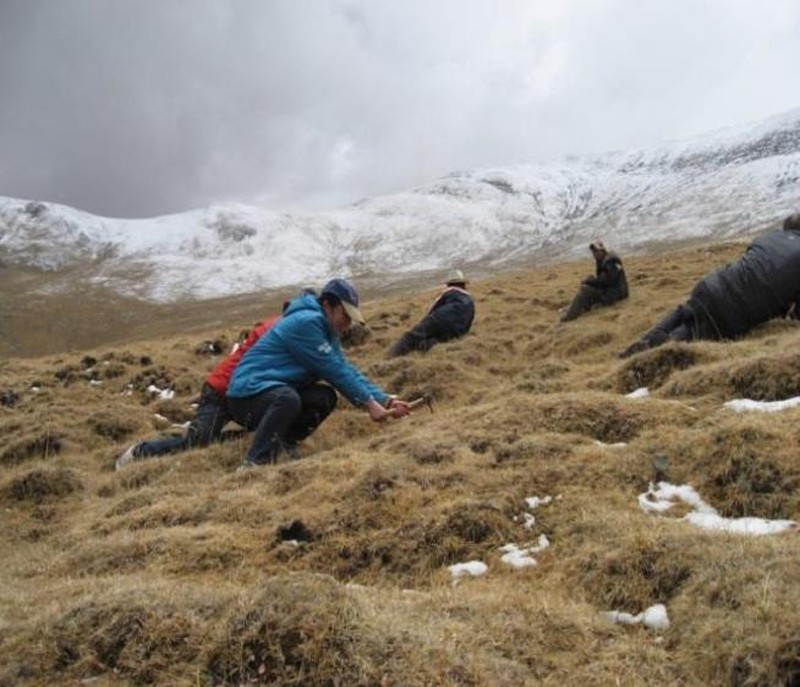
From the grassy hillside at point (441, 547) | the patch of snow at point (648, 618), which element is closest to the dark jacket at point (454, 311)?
the grassy hillside at point (441, 547)

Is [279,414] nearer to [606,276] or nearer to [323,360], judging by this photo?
[323,360]

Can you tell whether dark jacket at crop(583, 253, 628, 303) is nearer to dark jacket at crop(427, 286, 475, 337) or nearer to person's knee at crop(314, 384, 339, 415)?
dark jacket at crop(427, 286, 475, 337)

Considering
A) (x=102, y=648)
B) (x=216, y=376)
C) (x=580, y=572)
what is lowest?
(x=580, y=572)

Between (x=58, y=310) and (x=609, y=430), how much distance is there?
182984 millimetres

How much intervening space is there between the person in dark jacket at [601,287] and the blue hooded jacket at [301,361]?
10.4m

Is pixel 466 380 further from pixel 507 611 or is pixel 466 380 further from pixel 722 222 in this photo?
pixel 722 222

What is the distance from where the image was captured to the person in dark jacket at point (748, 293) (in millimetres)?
12039

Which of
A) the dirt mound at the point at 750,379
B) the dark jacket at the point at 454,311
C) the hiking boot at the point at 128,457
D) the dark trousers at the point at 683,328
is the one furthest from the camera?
the dark jacket at the point at 454,311

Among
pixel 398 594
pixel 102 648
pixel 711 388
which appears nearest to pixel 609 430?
pixel 711 388

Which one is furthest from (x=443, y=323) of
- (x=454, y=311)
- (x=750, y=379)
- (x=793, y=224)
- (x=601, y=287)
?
(x=750, y=379)

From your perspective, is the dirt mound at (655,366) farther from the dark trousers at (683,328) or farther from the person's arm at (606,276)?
the person's arm at (606,276)

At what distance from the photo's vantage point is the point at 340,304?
10383mm

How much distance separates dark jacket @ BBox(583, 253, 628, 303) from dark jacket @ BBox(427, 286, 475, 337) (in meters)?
3.32

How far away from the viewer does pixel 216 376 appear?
11.4 m
